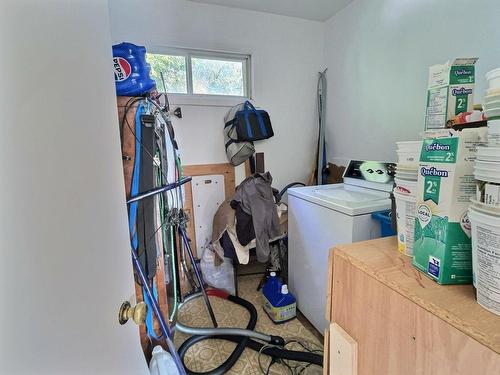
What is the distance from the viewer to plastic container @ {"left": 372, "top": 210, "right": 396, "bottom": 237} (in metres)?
1.37

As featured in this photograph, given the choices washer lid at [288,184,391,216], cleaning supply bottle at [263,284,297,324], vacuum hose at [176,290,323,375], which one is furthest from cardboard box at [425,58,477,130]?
cleaning supply bottle at [263,284,297,324]

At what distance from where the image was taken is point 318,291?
1735mm

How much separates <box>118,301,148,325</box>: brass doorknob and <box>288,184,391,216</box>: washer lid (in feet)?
3.72

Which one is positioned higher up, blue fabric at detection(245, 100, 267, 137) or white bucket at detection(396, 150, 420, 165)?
blue fabric at detection(245, 100, 267, 137)

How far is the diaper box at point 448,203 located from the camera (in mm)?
539

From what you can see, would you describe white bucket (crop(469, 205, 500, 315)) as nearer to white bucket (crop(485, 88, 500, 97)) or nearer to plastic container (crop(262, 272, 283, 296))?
white bucket (crop(485, 88, 500, 97))

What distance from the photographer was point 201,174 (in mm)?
2631

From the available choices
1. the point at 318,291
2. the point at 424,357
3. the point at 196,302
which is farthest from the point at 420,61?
the point at 196,302

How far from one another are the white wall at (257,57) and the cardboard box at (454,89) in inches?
81.9

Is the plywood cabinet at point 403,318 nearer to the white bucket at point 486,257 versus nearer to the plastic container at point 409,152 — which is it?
the white bucket at point 486,257

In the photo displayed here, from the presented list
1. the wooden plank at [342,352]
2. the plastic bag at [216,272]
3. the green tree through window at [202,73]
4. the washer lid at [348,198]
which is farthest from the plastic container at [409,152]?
the green tree through window at [202,73]

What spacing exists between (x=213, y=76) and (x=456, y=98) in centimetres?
234

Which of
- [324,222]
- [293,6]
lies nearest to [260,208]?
[324,222]

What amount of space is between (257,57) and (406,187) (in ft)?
7.80
